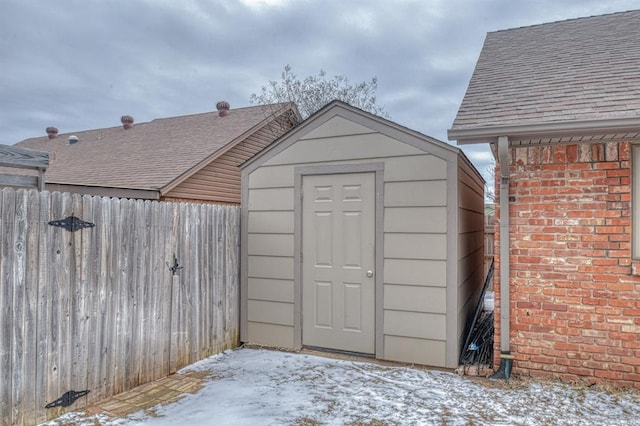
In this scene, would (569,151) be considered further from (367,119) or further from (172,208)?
(172,208)

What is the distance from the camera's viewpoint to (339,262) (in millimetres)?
4754

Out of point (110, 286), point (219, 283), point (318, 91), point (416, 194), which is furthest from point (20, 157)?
point (318, 91)

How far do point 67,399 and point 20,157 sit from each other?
6.89 ft

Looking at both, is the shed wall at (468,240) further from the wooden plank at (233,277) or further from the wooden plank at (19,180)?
the wooden plank at (19,180)

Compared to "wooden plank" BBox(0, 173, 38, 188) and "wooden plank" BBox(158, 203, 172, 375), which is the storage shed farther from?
"wooden plank" BBox(0, 173, 38, 188)

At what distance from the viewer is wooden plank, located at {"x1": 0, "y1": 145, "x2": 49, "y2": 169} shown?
351 cm

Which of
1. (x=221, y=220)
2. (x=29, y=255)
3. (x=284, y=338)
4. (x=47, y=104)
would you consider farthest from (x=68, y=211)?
(x=47, y=104)

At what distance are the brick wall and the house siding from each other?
21.0ft

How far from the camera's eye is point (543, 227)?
12.8 ft

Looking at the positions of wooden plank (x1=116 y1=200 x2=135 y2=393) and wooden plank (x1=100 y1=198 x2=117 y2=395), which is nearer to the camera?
wooden plank (x1=100 y1=198 x2=117 y2=395)

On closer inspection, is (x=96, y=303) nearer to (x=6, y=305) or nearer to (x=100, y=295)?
(x=100, y=295)

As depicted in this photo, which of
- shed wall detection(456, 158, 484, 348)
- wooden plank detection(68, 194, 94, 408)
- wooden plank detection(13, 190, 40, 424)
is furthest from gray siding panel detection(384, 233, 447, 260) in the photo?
wooden plank detection(13, 190, 40, 424)

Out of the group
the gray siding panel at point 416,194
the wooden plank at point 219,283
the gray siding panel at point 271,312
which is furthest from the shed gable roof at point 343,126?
the gray siding panel at point 271,312

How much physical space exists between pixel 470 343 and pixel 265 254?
2551 millimetres
